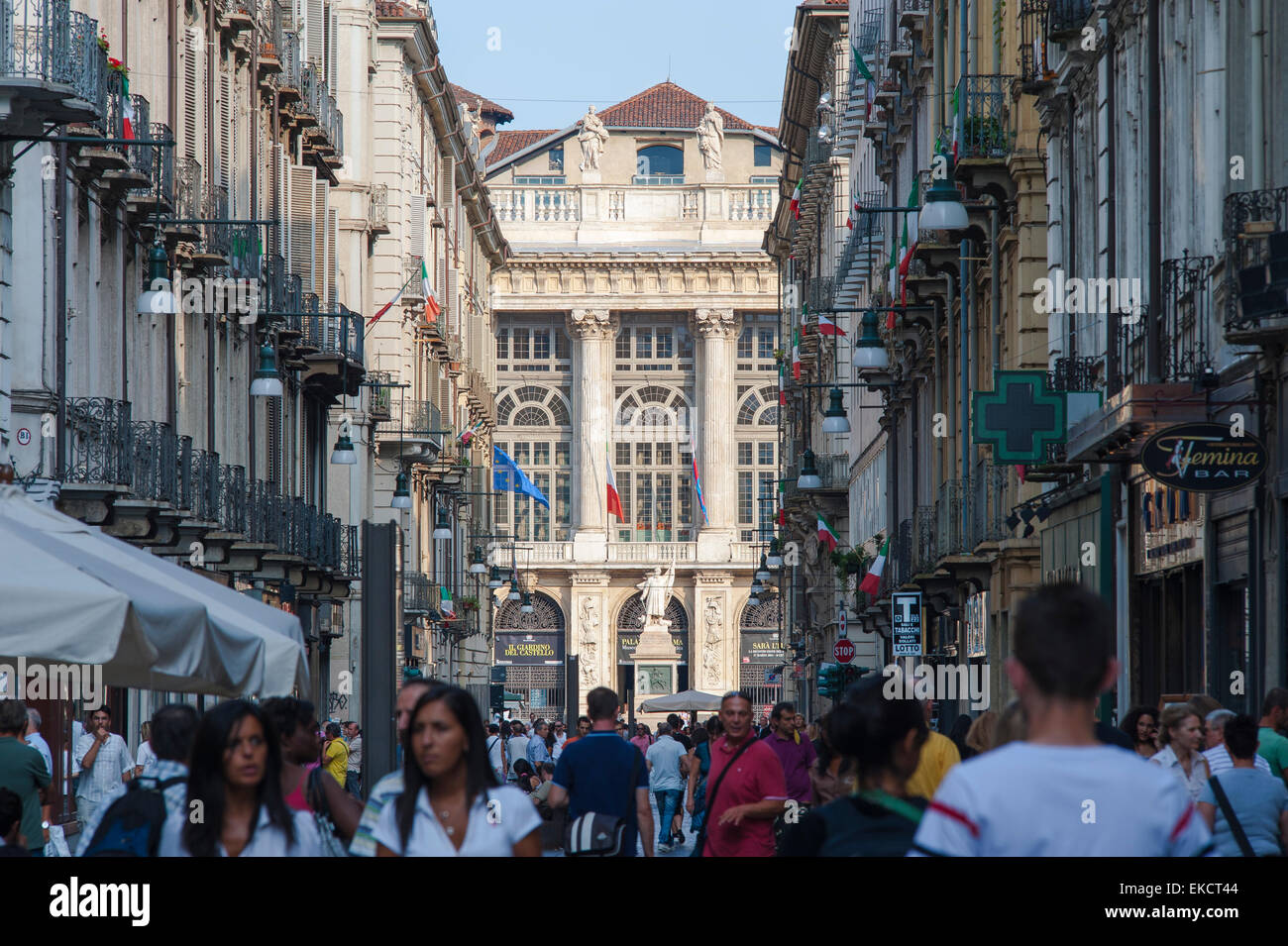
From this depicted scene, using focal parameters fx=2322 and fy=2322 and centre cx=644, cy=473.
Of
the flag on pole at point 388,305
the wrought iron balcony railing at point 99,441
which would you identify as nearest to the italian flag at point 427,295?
the flag on pole at point 388,305

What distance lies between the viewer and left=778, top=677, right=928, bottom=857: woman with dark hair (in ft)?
20.4

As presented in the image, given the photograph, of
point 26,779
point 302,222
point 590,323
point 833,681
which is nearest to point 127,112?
point 302,222

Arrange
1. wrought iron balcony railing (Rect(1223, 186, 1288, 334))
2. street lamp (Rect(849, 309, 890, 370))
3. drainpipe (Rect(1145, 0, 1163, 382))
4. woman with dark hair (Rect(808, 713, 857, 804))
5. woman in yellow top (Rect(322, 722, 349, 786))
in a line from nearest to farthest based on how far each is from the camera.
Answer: woman with dark hair (Rect(808, 713, 857, 804))
wrought iron balcony railing (Rect(1223, 186, 1288, 334))
drainpipe (Rect(1145, 0, 1163, 382))
woman in yellow top (Rect(322, 722, 349, 786))
street lamp (Rect(849, 309, 890, 370))

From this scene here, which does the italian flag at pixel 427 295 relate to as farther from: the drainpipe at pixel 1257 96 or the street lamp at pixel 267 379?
the drainpipe at pixel 1257 96

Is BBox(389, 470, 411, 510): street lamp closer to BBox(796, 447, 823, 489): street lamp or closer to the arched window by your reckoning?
BBox(796, 447, 823, 489): street lamp

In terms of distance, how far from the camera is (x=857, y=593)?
158 feet

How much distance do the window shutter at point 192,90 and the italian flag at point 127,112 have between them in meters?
3.74

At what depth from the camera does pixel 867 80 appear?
1858 inches

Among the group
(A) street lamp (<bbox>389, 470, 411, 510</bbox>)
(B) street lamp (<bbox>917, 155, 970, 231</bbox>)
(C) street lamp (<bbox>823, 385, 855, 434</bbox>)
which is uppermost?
(B) street lamp (<bbox>917, 155, 970, 231</bbox>)

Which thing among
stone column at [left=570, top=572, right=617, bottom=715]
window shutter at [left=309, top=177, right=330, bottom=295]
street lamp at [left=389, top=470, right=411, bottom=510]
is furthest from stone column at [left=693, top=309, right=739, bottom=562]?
window shutter at [left=309, top=177, right=330, bottom=295]

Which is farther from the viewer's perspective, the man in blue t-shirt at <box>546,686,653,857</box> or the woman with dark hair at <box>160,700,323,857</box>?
the man in blue t-shirt at <box>546,686,653,857</box>

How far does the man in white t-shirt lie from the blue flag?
213 ft

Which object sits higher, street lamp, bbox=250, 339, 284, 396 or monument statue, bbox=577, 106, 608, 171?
monument statue, bbox=577, 106, 608, 171
